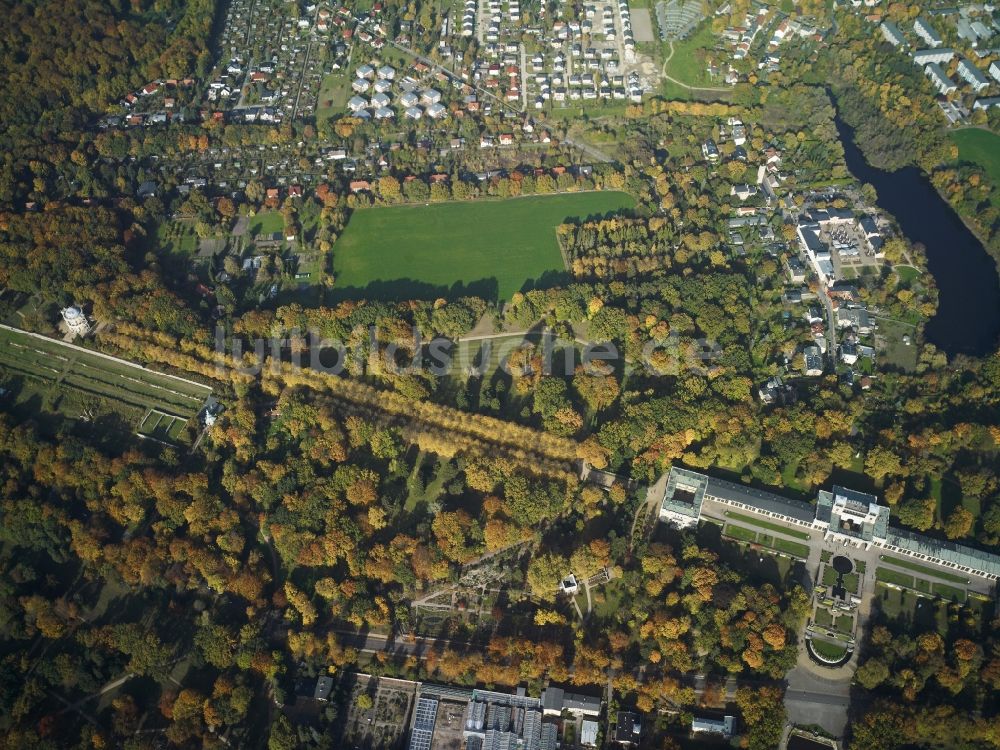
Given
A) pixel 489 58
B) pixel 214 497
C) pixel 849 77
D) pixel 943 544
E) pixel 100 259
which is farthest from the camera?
pixel 489 58

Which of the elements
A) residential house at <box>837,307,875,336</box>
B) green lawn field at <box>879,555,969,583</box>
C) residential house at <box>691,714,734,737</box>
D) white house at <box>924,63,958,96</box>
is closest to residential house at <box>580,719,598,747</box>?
residential house at <box>691,714,734,737</box>

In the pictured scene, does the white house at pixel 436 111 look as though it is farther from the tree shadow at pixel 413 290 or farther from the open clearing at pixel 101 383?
the open clearing at pixel 101 383

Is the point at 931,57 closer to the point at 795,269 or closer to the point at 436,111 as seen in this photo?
the point at 795,269

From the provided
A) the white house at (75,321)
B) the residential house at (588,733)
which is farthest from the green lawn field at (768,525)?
the white house at (75,321)


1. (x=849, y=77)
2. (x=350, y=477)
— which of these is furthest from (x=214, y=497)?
(x=849, y=77)

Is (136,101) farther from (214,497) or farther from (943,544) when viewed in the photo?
(943,544)

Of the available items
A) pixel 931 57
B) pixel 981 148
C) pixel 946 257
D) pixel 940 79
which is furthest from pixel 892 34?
pixel 946 257

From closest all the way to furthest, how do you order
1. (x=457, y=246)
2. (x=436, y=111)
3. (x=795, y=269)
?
(x=795, y=269)
(x=457, y=246)
(x=436, y=111)
